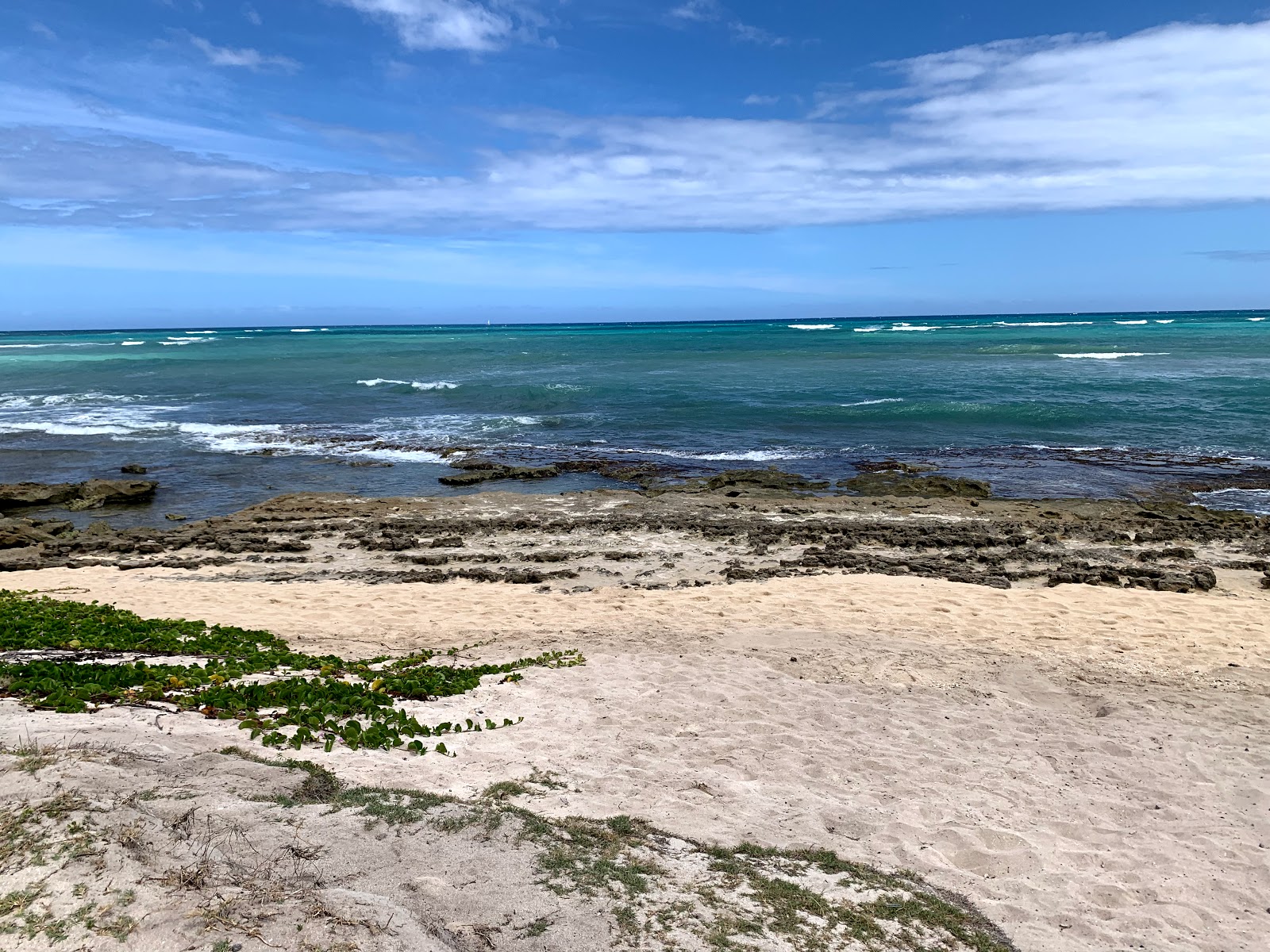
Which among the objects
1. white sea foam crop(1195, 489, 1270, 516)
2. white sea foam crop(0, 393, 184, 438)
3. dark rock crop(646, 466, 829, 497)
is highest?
white sea foam crop(0, 393, 184, 438)

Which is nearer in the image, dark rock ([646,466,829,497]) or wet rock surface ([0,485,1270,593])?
wet rock surface ([0,485,1270,593])

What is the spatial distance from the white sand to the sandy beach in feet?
0.09

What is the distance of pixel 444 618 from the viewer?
414 inches

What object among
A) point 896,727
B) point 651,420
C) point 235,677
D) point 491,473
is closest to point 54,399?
point 651,420

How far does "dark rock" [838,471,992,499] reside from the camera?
1816cm

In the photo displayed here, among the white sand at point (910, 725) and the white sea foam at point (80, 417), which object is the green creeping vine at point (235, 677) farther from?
the white sea foam at point (80, 417)

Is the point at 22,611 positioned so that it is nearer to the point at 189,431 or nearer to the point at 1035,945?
the point at 1035,945

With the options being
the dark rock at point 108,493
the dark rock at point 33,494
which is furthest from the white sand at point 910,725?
the dark rock at point 33,494

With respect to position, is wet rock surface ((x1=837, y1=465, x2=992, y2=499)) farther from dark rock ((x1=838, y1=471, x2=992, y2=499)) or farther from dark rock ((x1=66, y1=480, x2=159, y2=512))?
dark rock ((x1=66, y1=480, x2=159, y2=512))

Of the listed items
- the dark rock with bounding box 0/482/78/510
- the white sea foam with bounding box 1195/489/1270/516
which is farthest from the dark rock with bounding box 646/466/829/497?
the dark rock with bounding box 0/482/78/510

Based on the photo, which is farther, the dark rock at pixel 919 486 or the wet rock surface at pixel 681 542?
the dark rock at pixel 919 486

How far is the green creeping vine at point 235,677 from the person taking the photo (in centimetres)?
647

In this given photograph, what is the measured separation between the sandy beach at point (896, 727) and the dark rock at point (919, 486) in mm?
6757

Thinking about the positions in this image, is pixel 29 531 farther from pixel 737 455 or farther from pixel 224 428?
pixel 737 455
